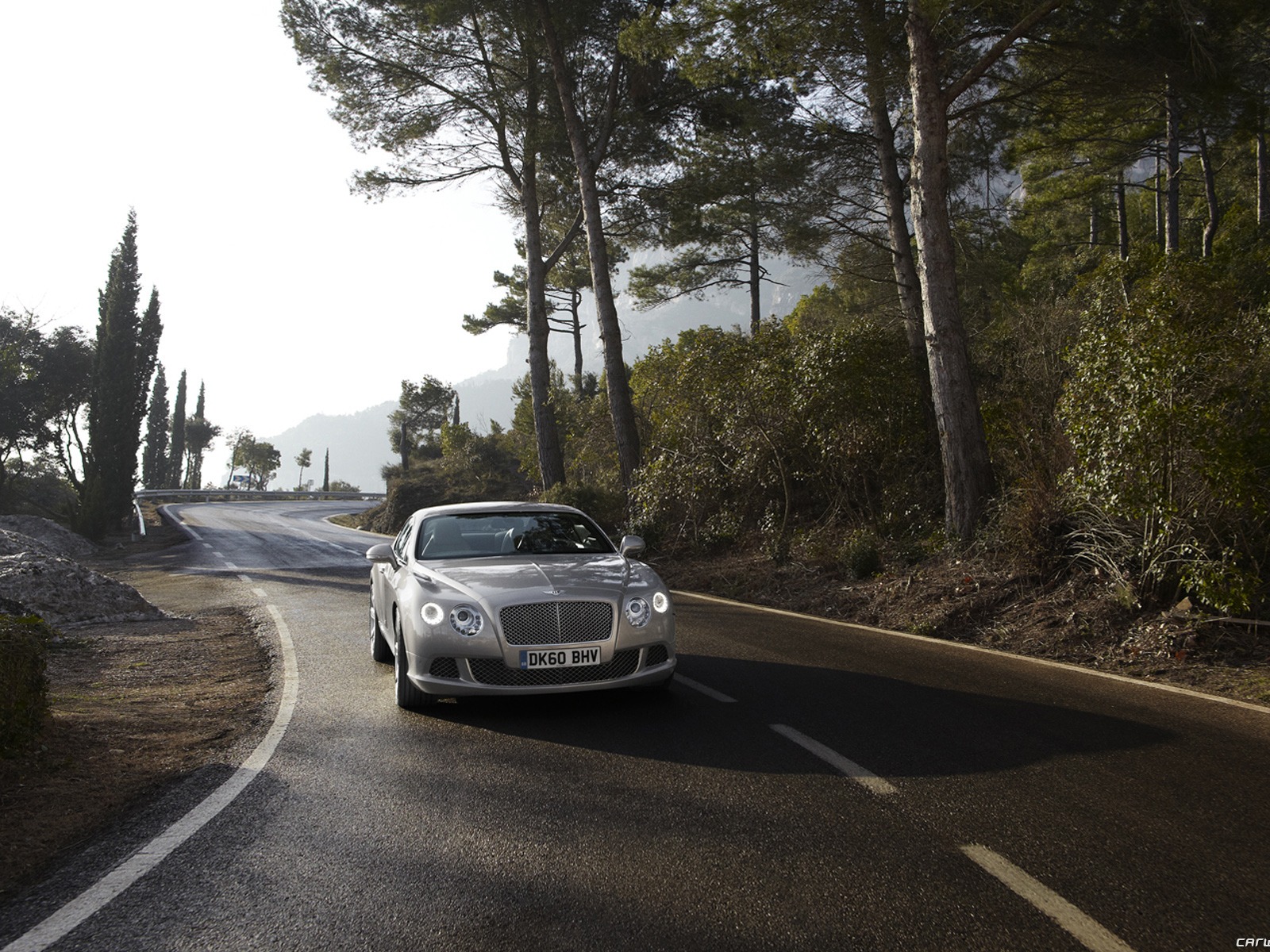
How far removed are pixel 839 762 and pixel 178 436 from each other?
84891 millimetres

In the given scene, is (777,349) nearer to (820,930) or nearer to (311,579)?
(311,579)

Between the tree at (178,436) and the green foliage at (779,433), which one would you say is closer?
the green foliage at (779,433)

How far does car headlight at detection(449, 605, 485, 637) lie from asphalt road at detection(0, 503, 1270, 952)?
64 cm

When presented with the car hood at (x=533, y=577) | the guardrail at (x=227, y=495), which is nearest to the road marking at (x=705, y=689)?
the car hood at (x=533, y=577)

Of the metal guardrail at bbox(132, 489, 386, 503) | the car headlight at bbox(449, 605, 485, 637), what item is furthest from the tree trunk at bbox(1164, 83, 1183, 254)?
the metal guardrail at bbox(132, 489, 386, 503)

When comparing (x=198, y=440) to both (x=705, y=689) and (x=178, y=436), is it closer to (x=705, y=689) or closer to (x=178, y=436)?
(x=178, y=436)

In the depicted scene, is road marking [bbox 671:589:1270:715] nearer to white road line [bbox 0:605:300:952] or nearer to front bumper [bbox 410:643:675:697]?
front bumper [bbox 410:643:675:697]

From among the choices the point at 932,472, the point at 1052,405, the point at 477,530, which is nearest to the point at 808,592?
the point at 932,472

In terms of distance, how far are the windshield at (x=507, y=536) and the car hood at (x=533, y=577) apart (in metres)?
0.26

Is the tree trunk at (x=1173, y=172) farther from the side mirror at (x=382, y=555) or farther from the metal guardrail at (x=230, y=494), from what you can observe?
the metal guardrail at (x=230, y=494)

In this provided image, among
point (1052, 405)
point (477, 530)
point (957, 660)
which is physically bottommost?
point (957, 660)

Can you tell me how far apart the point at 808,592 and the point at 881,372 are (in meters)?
3.59

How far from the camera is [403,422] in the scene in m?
76.2

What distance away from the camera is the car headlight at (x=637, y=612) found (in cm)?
620
